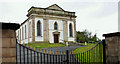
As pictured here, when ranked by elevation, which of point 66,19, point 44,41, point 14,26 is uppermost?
point 66,19

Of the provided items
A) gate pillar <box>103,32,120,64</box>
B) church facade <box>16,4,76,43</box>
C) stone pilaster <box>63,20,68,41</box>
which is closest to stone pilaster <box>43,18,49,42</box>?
church facade <box>16,4,76,43</box>

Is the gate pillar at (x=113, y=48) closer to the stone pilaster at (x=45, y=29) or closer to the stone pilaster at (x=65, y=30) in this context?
the stone pilaster at (x=45, y=29)

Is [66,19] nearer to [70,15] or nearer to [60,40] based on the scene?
[70,15]

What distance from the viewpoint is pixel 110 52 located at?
4523 millimetres

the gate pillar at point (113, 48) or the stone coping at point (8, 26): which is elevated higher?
the stone coping at point (8, 26)

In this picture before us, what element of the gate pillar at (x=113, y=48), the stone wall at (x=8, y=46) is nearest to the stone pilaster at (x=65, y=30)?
the gate pillar at (x=113, y=48)

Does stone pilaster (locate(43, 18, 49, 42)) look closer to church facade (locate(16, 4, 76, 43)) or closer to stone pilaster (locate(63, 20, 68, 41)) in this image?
church facade (locate(16, 4, 76, 43))

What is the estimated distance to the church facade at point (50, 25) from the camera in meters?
28.7

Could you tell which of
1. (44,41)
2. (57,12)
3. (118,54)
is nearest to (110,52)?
(118,54)

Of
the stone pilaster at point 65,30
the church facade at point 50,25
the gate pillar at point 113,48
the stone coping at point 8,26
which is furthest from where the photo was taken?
the stone pilaster at point 65,30

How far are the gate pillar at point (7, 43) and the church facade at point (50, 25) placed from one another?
2516 cm

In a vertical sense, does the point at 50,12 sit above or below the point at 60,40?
above

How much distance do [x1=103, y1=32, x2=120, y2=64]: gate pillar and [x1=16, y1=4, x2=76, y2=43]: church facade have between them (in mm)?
24351

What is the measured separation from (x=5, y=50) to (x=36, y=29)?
26.1m
